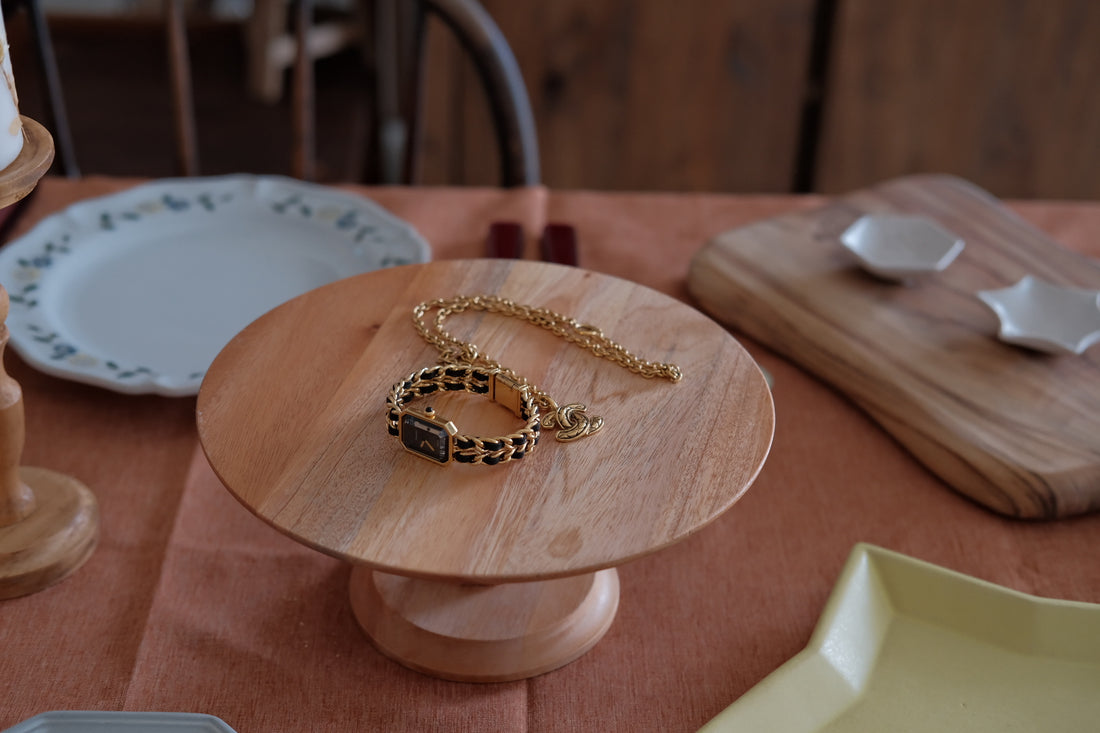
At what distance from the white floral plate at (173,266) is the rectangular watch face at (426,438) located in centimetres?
26

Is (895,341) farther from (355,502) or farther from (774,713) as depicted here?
(355,502)

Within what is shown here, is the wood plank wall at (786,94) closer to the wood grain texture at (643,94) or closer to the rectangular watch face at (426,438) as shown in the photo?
the wood grain texture at (643,94)

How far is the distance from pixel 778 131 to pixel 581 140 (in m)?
0.39

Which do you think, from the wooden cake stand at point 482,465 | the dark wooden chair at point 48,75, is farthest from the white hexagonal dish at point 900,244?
the dark wooden chair at point 48,75

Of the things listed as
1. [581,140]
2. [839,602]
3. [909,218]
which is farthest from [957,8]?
[839,602]

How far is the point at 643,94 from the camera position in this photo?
1.94 m

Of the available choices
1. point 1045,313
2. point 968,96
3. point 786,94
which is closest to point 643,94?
point 786,94

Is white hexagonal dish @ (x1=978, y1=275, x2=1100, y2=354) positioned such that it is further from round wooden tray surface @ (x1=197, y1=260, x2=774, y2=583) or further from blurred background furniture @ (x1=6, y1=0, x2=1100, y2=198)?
blurred background furniture @ (x1=6, y1=0, x2=1100, y2=198)

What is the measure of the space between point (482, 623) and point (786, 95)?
5.35 feet

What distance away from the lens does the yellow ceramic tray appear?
52cm

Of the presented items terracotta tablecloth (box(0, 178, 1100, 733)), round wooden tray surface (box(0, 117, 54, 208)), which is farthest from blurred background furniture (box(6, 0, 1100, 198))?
round wooden tray surface (box(0, 117, 54, 208))

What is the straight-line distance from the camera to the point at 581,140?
1989mm

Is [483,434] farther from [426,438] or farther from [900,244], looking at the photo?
[900,244]

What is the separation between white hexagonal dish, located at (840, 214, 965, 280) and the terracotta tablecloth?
0.12 m
